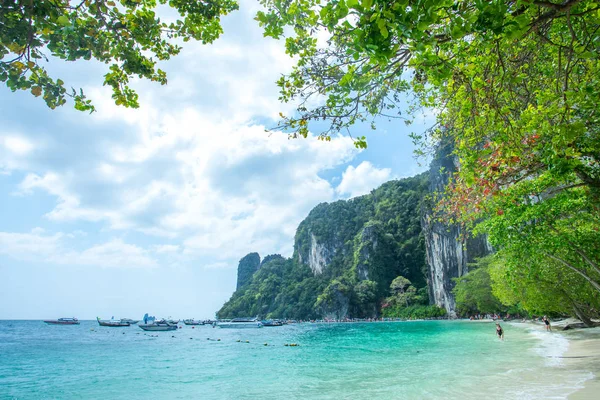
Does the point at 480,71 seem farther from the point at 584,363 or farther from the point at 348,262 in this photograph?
the point at 348,262

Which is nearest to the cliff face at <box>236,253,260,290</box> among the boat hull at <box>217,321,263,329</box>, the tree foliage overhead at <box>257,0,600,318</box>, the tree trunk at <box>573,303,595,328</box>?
the boat hull at <box>217,321,263,329</box>

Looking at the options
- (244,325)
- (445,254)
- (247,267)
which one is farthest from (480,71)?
(247,267)

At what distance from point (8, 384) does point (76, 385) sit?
4.08 metres

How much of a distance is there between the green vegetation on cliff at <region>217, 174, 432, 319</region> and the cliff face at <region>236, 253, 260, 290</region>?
81.9 feet

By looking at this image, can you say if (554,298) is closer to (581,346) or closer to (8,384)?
(581,346)

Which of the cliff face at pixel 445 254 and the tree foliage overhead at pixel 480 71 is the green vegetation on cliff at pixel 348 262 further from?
the tree foliage overhead at pixel 480 71

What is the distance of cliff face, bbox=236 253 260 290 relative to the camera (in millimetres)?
142125

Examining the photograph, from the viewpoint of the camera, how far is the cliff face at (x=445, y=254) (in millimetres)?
56219

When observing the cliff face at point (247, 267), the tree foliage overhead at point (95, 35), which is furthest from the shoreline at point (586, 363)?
the cliff face at point (247, 267)

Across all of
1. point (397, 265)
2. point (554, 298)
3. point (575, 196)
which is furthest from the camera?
point (397, 265)

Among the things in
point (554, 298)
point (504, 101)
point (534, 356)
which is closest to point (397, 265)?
point (554, 298)

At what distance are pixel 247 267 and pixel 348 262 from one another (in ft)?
210

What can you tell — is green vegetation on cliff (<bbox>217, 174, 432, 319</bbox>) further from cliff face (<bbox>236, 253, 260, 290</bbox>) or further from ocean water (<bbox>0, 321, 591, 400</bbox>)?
ocean water (<bbox>0, 321, 591, 400</bbox>)

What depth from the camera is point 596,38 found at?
3.41 meters
